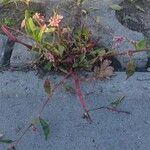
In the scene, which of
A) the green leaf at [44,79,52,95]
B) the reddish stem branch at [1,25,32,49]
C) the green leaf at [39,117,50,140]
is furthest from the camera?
the reddish stem branch at [1,25,32,49]

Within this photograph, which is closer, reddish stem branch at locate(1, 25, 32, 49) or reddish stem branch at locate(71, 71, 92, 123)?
reddish stem branch at locate(71, 71, 92, 123)

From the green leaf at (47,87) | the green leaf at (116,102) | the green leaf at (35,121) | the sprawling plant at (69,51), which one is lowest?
the green leaf at (35,121)

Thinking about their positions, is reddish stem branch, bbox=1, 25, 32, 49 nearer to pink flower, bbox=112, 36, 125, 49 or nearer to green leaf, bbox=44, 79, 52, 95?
green leaf, bbox=44, 79, 52, 95

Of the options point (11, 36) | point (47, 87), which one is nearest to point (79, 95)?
point (47, 87)

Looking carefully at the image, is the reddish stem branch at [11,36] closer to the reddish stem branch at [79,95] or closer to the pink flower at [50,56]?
the pink flower at [50,56]

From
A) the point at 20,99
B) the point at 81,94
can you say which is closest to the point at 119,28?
the point at 81,94

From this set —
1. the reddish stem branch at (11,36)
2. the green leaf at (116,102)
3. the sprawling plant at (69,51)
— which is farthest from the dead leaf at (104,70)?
the reddish stem branch at (11,36)

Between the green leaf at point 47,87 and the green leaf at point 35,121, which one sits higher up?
the green leaf at point 47,87

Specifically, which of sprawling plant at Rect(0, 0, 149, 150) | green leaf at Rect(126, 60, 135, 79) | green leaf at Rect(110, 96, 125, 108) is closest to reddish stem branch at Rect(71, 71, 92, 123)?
sprawling plant at Rect(0, 0, 149, 150)

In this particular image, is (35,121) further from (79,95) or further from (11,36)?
(11,36)

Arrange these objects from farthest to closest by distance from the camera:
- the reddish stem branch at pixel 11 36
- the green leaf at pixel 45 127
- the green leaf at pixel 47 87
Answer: the reddish stem branch at pixel 11 36 → the green leaf at pixel 47 87 → the green leaf at pixel 45 127

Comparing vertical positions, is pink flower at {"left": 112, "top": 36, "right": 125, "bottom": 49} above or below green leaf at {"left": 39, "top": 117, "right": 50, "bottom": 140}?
above

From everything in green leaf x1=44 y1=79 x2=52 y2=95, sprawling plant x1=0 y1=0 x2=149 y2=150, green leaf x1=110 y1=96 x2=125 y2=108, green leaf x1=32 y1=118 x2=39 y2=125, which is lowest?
green leaf x1=32 y1=118 x2=39 y2=125
